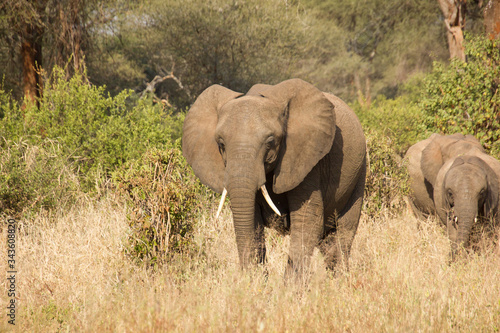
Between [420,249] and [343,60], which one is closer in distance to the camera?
[420,249]

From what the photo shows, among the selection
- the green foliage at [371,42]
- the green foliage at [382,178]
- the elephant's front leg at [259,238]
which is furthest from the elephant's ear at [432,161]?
the green foliage at [371,42]

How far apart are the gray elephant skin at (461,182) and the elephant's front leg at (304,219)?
2.24m

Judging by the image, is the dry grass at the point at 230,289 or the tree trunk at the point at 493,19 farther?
the tree trunk at the point at 493,19

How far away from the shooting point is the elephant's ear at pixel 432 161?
8781 millimetres

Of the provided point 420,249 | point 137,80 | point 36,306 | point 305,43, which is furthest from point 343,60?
point 36,306

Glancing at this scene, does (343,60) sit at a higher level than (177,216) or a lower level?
lower

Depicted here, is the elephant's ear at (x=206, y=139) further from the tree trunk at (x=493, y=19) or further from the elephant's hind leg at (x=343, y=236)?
the tree trunk at (x=493, y=19)

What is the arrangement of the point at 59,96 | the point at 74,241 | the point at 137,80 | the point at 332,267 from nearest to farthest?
the point at 332,267, the point at 74,241, the point at 59,96, the point at 137,80

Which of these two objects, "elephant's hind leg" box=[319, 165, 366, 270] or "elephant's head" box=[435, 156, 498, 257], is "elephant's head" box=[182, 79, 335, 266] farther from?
"elephant's head" box=[435, 156, 498, 257]

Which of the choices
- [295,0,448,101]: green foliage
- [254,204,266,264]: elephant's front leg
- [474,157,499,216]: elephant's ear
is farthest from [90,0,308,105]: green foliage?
[254,204,266,264]: elephant's front leg

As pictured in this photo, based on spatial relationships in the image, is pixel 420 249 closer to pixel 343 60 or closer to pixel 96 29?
pixel 96 29

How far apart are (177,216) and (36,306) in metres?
1.57

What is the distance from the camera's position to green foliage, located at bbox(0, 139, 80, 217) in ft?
26.0

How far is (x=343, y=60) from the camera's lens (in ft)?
99.1
